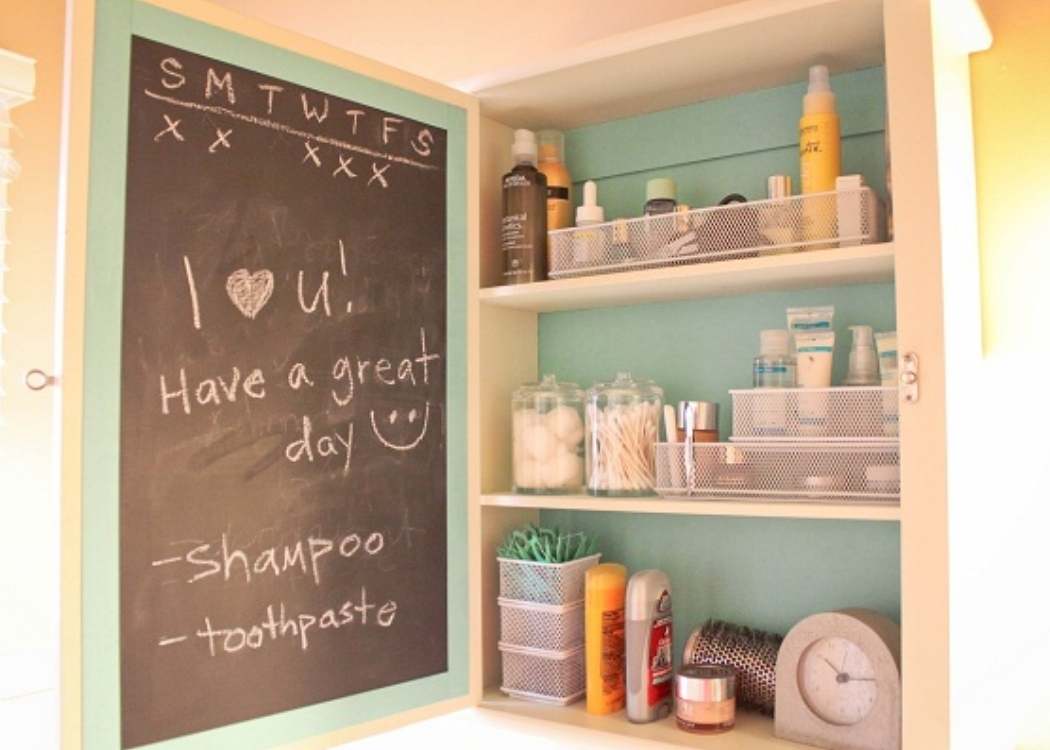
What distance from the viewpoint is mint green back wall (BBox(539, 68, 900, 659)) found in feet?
4.39

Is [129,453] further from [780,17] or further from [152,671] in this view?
[780,17]

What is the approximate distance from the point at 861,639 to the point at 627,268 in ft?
1.95

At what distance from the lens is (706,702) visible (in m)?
1.25

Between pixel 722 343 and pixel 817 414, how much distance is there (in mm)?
287

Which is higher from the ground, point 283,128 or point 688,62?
point 688,62

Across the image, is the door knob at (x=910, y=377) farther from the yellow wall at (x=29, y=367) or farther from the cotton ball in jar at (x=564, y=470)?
the yellow wall at (x=29, y=367)

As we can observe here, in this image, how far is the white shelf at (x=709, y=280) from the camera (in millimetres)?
1174

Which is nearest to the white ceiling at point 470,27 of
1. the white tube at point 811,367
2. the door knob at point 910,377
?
the white tube at point 811,367

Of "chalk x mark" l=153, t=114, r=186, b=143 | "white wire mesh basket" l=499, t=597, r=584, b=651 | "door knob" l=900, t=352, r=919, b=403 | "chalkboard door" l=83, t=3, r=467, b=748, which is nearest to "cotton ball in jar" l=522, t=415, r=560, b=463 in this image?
"chalkboard door" l=83, t=3, r=467, b=748

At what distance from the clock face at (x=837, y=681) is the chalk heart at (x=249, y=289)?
817 millimetres

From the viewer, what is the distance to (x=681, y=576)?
1.48m

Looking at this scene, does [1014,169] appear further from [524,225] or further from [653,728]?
[653,728]

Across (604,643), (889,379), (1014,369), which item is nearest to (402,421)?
(604,643)

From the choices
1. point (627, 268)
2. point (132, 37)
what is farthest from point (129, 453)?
point (627, 268)
